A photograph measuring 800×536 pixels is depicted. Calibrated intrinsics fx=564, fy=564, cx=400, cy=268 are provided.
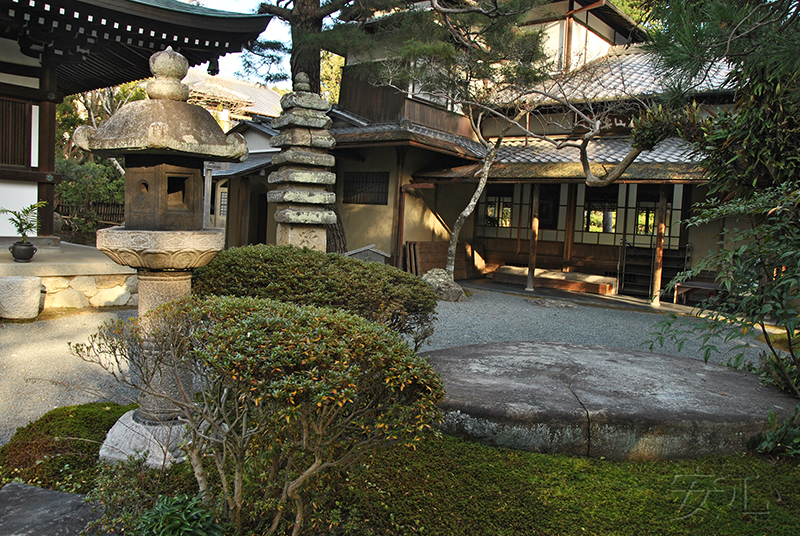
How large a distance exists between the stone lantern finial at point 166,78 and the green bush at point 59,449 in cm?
205

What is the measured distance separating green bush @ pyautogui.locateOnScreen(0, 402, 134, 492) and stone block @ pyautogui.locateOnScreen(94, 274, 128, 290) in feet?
13.8

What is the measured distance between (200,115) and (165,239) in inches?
33.0

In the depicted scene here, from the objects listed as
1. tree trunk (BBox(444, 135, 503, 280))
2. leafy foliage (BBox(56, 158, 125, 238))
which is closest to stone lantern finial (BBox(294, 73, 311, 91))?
tree trunk (BBox(444, 135, 503, 280))

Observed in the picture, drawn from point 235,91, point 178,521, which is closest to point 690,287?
point 178,521

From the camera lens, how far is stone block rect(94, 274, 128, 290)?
25.1 ft

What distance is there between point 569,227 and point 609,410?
39.4 ft

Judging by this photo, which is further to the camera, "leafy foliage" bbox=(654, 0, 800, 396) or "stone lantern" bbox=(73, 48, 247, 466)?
"leafy foliage" bbox=(654, 0, 800, 396)

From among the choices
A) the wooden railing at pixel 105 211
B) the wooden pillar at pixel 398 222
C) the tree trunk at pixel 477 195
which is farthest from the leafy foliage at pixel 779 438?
the wooden railing at pixel 105 211

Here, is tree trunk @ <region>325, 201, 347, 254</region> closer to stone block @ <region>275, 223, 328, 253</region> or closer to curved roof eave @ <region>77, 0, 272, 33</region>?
stone block @ <region>275, 223, 328, 253</region>

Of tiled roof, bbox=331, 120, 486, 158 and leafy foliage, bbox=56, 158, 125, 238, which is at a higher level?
tiled roof, bbox=331, 120, 486, 158

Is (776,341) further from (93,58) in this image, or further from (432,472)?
(93,58)

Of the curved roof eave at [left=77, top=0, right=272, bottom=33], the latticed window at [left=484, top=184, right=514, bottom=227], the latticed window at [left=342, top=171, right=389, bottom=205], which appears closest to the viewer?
the curved roof eave at [left=77, top=0, right=272, bottom=33]

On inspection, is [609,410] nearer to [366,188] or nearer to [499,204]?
[366,188]

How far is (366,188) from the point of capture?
14109 millimetres
